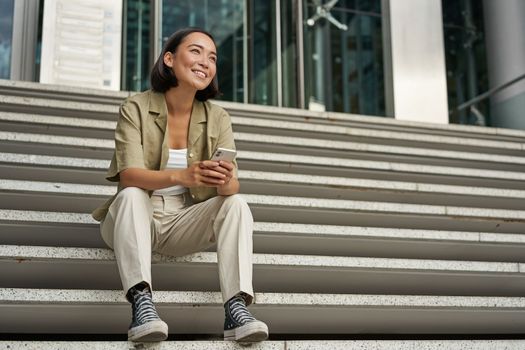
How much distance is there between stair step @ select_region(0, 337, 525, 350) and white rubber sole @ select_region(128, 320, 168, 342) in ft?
0.16

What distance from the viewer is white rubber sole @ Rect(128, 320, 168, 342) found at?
91.4 inches

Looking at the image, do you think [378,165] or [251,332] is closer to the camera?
[251,332]

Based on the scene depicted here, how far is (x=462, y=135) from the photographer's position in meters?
6.12

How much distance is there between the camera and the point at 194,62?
300 cm

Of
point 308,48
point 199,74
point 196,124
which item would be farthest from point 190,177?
point 308,48

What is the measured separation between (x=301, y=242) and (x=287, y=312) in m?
0.67

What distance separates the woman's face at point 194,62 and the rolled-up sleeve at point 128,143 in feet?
0.76

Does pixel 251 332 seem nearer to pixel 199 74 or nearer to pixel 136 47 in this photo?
pixel 199 74

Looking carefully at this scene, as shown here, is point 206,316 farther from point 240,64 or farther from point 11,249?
point 240,64

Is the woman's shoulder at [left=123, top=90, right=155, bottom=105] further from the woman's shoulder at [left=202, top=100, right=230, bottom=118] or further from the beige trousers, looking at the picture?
the beige trousers

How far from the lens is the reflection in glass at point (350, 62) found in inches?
445

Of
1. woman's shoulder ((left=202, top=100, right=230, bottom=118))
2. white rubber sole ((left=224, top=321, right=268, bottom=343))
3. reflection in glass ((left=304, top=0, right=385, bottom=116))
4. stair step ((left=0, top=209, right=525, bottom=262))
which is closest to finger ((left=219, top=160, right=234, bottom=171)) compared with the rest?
woman's shoulder ((left=202, top=100, right=230, bottom=118))

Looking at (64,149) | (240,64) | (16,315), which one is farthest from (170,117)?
(240,64)

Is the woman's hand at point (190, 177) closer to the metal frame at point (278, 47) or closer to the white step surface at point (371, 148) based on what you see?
the white step surface at point (371, 148)
